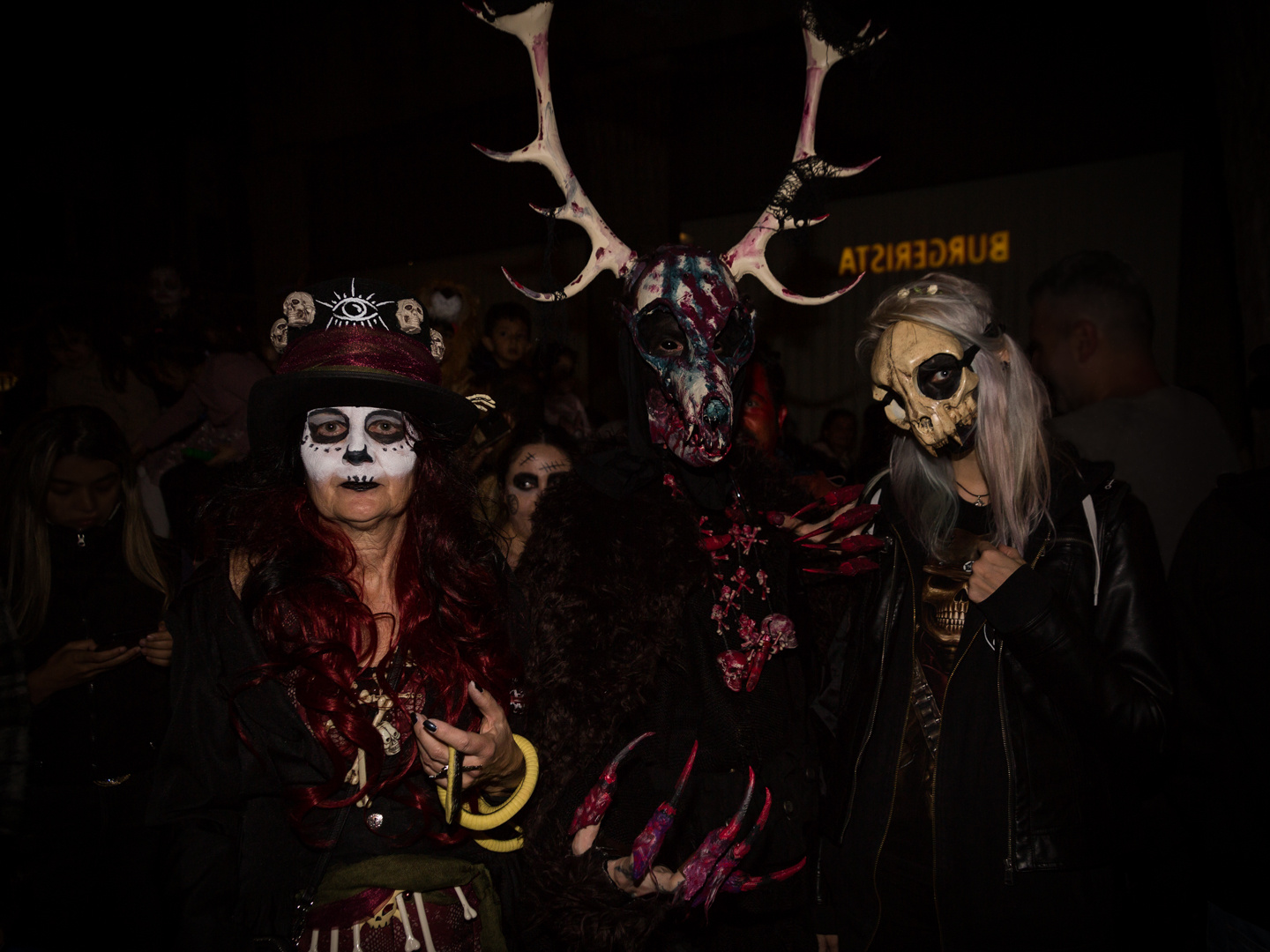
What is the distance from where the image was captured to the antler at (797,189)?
2584mm

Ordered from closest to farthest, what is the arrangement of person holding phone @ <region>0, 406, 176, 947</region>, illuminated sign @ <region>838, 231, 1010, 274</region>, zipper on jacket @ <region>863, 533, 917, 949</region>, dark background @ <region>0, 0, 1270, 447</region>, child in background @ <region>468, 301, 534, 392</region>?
1. zipper on jacket @ <region>863, 533, 917, 949</region>
2. person holding phone @ <region>0, 406, 176, 947</region>
3. child in background @ <region>468, 301, 534, 392</region>
4. dark background @ <region>0, 0, 1270, 447</region>
5. illuminated sign @ <region>838, 231, 1010, 274</region>

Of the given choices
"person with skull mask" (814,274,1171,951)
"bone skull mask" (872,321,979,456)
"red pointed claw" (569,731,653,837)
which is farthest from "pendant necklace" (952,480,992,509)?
A: "red pointed claw" (569,731,653,837)

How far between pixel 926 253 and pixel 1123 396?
6162 millimetres

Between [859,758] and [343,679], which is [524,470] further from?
[859,758]

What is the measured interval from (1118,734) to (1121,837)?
27 centimetres

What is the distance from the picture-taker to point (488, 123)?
9.97 meters

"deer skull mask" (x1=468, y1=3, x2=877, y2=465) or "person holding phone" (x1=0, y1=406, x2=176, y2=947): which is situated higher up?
"deer skull mask" (x1=468, y1=3, x2=877, y2=465)

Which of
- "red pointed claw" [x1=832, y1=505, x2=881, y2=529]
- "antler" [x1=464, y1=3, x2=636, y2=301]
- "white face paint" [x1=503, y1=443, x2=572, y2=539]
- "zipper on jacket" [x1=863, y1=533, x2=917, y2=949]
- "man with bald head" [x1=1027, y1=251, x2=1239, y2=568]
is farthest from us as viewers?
"white face paint" [x1=503, y1=443, x2=572, y2=539]

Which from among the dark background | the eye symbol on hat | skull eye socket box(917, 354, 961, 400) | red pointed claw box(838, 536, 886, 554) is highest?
the dark background

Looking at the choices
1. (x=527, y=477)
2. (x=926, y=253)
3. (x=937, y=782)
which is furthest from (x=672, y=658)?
(x=926, y=253)

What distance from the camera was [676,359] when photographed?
86.7 inches

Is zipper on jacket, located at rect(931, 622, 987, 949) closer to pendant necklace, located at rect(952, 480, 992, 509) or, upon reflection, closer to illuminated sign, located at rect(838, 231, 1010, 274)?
pendant necklace, located at rect(952, 480, 992, 509)

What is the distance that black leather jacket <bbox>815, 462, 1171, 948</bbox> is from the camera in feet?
5.93

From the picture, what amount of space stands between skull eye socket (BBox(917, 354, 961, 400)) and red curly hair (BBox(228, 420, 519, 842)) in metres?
1.10
